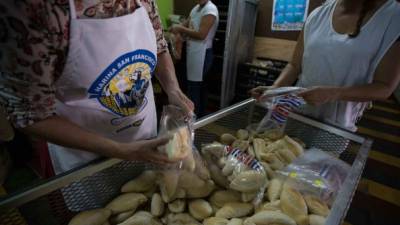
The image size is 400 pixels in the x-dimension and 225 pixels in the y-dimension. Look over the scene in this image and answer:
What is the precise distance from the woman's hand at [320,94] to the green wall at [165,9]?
287cm

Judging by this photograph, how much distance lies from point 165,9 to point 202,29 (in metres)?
1.29

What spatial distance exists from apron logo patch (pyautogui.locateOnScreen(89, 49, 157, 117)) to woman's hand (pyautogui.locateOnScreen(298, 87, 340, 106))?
0.54 m

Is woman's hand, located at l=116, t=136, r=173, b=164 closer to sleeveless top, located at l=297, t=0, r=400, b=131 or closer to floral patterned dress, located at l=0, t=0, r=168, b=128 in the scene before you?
floral patterned dress, located at l=0, t=0, r=168, b=128

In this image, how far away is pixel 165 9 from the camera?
3.38 metres

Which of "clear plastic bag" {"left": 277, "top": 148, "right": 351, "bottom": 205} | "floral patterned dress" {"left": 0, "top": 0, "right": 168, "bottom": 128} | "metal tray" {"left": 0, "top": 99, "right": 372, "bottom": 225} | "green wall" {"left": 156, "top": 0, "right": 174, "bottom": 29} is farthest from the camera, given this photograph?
"green wall" {"left": 156, "top": 0, "right": 174, "bottom": 29}

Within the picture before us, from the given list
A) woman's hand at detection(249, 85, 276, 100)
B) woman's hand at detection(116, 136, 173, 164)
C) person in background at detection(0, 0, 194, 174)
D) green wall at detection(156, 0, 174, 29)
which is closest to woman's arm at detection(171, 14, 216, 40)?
green wall at detection(156, 0, 174, 29)

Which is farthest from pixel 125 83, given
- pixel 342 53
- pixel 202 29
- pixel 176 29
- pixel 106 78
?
pixel 176 29

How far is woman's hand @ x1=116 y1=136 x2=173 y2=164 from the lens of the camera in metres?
0.53

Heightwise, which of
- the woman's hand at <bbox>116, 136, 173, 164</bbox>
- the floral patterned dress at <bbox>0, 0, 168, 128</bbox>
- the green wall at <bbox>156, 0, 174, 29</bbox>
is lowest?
the woman's hand at <bbox>116, 136, 173, 164</bbox>

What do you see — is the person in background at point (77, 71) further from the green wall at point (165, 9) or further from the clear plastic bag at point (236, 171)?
the green wall at point (165, 9)

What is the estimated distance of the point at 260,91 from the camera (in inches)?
39.4

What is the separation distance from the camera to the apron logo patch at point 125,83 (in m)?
0.63

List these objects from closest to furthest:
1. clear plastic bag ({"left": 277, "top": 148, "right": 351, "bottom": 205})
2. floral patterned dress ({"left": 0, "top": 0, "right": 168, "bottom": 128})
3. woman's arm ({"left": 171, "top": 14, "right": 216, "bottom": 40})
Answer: floral patterned dress ({"left": 0, "top": 0, "right": 168, "bottom": 128})
clear plastic bag ({"left": 277, "top": 148, "right": 351, "bottom": 205})
woman's arm ({"left": 171, "top": 14, "right": 216, "bottom": 40})

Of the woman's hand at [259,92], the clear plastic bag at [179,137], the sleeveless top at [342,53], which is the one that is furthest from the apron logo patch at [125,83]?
the sleeveless top at [342,53]
